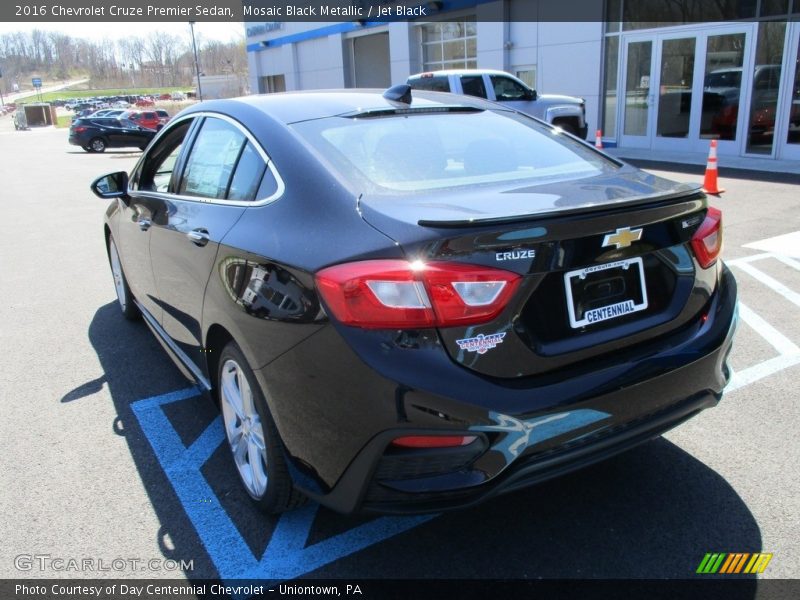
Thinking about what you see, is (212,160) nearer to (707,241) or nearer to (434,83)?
(707,241)

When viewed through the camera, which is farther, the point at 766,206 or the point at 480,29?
the point at 480,29

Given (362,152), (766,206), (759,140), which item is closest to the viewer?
(362,152)

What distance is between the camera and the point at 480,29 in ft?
69.1

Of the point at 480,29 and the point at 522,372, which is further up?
the point at 480,29

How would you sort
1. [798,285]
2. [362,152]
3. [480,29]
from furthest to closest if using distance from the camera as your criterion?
[480,29] → [798,285] → [362,152]

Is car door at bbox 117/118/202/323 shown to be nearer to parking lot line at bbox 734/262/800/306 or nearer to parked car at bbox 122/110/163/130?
parking lot line at bbox 734/262/800/306

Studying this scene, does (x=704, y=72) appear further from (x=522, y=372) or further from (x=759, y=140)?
(x=522, y=372)

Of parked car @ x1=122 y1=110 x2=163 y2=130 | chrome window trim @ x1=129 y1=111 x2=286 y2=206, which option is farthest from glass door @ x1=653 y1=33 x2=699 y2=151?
parked car @ x1=122 y1=110 x2=163 y2=130

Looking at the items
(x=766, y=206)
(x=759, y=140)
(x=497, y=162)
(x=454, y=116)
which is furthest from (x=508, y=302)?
(x=759, y=140)

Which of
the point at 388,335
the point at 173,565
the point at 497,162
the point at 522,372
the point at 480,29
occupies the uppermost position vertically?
the point at 480,29

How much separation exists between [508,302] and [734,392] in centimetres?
236

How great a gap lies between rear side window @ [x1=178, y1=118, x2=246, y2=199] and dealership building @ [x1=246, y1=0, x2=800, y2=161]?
44.8 ft

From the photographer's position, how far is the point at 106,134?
27328mm

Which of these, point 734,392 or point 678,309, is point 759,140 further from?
point 678,309
